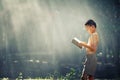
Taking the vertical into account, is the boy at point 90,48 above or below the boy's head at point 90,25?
below

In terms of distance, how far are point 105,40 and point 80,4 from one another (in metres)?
3.65

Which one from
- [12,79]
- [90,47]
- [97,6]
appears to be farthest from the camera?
→ [97,6]

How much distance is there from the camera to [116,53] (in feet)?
66.6

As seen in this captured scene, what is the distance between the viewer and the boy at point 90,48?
25.1ft

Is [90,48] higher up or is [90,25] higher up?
[90,25]

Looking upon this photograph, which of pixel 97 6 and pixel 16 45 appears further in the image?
pixel 16 45

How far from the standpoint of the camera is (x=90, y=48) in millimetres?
7672

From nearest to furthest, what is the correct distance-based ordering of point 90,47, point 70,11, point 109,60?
1. point 90,47
2. point 70,11
3. point 109,60

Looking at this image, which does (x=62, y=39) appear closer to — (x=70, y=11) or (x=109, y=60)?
(x=109, y=60)

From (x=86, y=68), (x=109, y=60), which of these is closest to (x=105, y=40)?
(x=109, y=60)

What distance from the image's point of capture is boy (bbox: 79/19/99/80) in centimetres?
766

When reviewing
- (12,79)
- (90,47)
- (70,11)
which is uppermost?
(70,11)

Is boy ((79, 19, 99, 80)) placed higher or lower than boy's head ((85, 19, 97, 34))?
lower

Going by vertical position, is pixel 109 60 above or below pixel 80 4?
below
